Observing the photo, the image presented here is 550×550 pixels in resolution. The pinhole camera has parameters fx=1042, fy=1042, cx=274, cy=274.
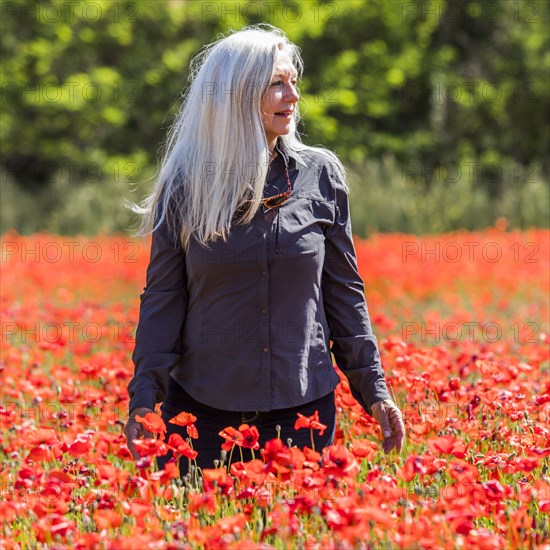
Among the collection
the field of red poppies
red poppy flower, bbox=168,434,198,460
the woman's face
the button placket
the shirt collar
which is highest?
the woman's face

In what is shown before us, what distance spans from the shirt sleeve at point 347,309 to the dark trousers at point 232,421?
15 cm

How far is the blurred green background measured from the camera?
21.3 metres

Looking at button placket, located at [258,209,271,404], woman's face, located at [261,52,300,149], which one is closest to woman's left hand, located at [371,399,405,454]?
button placket, located at [258,209,271,404]

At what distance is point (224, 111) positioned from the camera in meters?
3.42

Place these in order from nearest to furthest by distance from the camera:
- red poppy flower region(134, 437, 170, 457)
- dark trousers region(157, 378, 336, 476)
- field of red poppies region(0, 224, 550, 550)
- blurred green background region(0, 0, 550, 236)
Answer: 1. field of red poppies region(0, 224, 550, 550)
2. red poppy flower region(134, 437, 170, 457)
3. dark trousers region(157, 378, 336, 476)
4. blurred green background region(0, 0, 550, 236)

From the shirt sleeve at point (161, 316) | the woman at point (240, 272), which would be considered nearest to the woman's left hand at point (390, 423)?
the woman at point (240, 272)

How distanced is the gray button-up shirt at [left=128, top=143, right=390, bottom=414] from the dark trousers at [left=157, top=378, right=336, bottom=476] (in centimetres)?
7

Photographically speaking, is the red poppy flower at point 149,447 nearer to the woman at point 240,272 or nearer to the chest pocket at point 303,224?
the woman at point 240,272

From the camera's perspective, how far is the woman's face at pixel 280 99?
346 cm

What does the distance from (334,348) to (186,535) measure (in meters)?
1.14

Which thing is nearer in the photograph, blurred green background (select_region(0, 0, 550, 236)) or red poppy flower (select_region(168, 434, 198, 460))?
red poppy flower (select_region(168, 434, 198, 460))

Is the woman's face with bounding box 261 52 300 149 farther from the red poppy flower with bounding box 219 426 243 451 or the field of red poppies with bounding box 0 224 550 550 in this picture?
the red poppy flower with bounding box 219 426 243 451

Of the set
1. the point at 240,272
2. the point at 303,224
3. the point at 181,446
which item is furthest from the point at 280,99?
the point at 181,446

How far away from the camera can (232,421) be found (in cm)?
355
